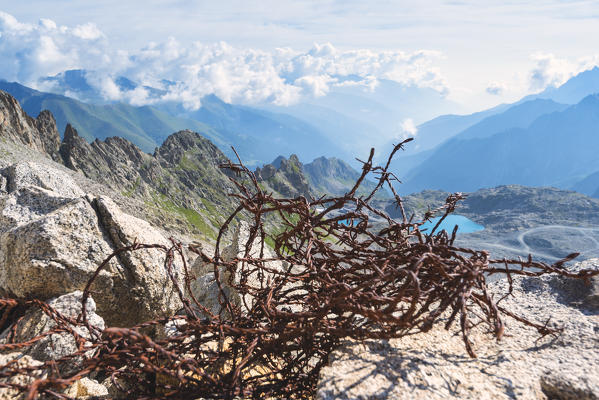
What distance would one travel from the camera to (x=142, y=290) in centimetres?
747

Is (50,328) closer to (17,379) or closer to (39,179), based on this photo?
(17,379)

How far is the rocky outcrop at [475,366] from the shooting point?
2.78 meters

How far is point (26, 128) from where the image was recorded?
423ft

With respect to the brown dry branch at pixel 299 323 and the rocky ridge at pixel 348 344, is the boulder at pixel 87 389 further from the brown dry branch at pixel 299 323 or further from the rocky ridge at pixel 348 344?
the brown dry branch at pixel 299 323

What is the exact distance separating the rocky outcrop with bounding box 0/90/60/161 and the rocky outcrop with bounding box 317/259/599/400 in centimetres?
13566

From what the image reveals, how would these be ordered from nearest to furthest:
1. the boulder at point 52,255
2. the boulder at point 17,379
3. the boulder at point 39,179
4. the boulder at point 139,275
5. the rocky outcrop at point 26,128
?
the boulder at point 17,379
the boulder at point 52,255
the boulder at point 139,275
the boulder at point 39,179
the rocky outcrop at point 26,128

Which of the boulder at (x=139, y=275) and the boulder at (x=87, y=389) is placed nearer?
the boulder at (x=87, y=389)

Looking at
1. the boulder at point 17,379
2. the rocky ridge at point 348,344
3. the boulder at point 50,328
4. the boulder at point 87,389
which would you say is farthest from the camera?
the boulder at point 50,328

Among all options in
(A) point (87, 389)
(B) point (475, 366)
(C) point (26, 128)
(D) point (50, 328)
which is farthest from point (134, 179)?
(B) point (475, 366)

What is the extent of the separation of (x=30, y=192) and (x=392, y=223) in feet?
27.5

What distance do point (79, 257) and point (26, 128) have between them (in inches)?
6209

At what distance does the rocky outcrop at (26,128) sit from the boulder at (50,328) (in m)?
131

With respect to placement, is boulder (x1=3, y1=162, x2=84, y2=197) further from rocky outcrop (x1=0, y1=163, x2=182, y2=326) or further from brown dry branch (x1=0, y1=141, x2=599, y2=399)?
brown dry branch (x1=0, y1=141, x2=599, y2=399)

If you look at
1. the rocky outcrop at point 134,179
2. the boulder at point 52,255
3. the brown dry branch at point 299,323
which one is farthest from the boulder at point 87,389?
the rocky outcrop at point 134,179
